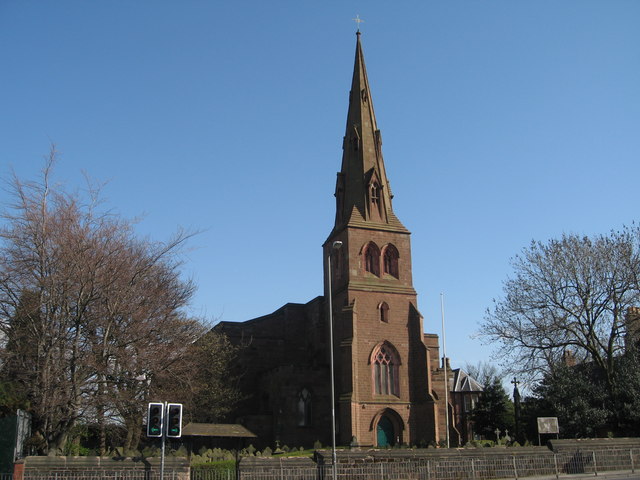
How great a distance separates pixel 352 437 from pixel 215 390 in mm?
8271

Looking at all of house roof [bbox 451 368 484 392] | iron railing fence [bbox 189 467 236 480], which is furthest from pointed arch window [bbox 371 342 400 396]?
house roof [bbox 451 368 484 392]

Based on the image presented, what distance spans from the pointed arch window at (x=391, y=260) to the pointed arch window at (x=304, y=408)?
966cm

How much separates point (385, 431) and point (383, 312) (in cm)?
738

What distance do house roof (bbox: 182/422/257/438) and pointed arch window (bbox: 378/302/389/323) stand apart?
11557mm

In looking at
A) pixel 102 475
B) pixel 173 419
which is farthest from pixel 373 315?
pixel 173 419

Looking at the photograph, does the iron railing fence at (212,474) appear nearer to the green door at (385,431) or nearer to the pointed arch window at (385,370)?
the green door at (385,431)

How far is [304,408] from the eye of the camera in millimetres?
40719

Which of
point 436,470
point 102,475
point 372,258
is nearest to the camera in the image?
point 102,475

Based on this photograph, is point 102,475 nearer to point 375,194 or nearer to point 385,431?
point 385,431

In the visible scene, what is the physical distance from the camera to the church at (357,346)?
3938cm

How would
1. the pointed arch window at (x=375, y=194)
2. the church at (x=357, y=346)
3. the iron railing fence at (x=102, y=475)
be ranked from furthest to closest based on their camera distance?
the pointed arch window at (x=375, y=194)
the church at (x=357, y=346)
the iron railing fence at (x=102, y=475)

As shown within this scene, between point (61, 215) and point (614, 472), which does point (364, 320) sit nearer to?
point (614, 472)

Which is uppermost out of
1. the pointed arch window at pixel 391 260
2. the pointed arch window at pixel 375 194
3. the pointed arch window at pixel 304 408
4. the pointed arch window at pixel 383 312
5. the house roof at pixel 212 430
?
the pointed arch window at pixel 375 194

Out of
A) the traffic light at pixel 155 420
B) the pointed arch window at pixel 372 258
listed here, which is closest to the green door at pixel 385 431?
the pointed arch window at pixel 372 258
